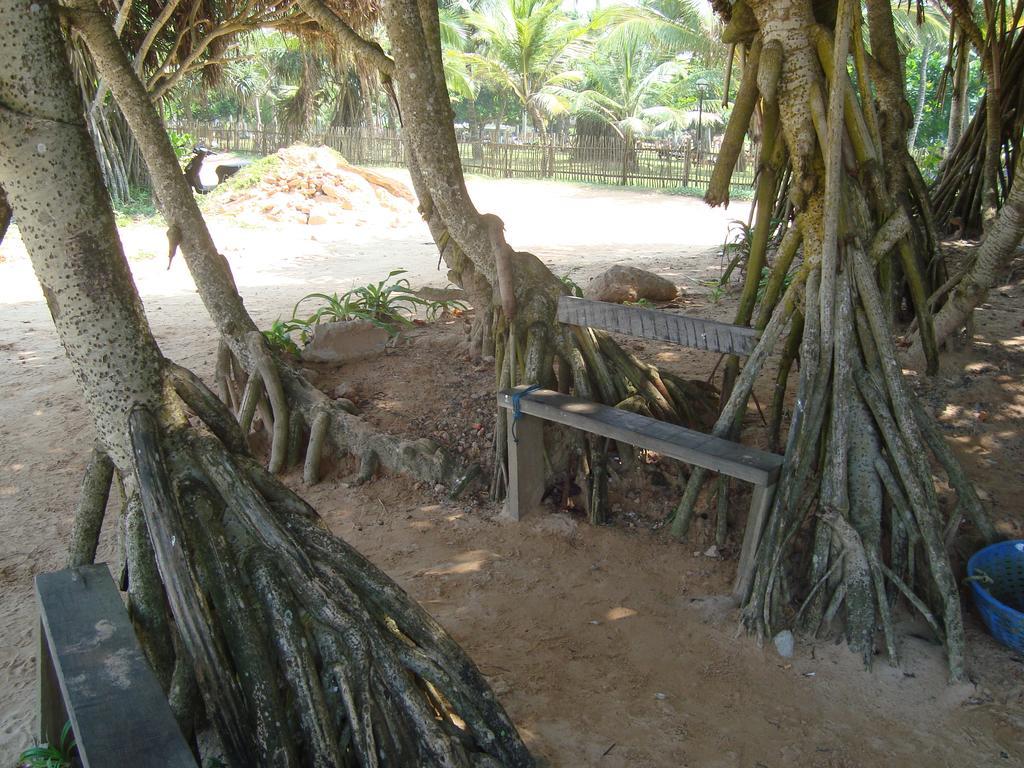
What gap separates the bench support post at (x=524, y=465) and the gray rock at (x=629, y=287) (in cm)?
321

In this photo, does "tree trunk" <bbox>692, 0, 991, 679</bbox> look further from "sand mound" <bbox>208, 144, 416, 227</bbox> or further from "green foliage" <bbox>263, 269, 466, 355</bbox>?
"sand mound" <bbox>208, 144, 416, 227</bbox>

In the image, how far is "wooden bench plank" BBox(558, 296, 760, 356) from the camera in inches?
135

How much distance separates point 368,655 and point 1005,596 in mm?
2623

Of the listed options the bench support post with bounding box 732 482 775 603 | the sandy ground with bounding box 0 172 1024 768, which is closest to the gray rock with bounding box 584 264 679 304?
the sandy ground with bounding box 0 172 1024 768

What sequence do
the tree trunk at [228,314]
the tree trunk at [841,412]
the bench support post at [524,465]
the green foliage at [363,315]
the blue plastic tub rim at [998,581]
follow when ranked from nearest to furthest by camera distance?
1. the blue plastic tub rim at [998,581]
2. the tree trunk at [841,412]
3. the bench support post at [524,465]
4. the tree trunk at [228,314]
5. the green foliage at [363,315]

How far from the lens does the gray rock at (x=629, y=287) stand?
7086mm

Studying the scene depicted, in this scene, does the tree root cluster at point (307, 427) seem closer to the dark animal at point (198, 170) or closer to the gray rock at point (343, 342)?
the gray rock at point (343, 342)

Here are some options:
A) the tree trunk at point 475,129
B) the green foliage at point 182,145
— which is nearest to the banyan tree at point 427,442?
the green foliage at point 182,145

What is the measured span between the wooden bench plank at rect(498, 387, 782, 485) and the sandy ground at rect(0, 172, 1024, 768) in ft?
2.02

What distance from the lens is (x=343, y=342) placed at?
5.74m

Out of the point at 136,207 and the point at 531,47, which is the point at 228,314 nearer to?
the point at 136,207

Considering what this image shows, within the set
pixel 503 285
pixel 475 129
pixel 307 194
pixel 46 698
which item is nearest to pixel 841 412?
pixel 503 285

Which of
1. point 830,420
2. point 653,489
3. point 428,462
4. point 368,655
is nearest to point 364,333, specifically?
point 428,462

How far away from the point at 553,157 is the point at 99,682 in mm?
23120
